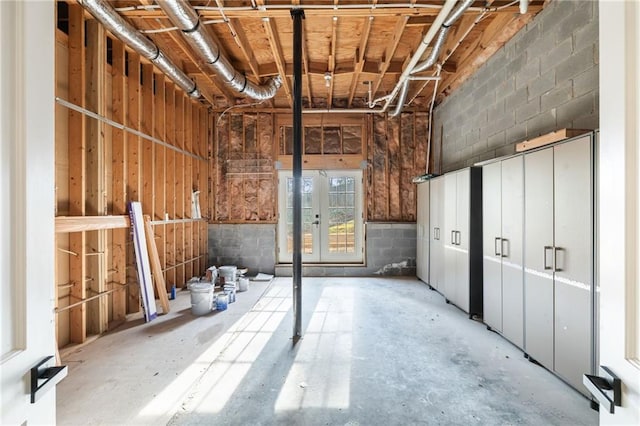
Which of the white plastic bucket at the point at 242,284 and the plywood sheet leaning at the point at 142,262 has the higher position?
the plywood sheet leaning at the point at 142,262

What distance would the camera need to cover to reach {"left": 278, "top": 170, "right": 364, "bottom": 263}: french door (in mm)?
6523

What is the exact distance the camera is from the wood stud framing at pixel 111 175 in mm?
3109

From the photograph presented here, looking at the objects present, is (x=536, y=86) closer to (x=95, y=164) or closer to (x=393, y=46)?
(x=393, y=46)

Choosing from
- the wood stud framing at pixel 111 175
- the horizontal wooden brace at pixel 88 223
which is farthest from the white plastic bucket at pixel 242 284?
the horizontal wooden brace at pixel 88 223

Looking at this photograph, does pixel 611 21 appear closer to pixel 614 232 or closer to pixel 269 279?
pixel 614 232

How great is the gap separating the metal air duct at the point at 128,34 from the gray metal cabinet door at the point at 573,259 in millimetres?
4379

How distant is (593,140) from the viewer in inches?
84.7

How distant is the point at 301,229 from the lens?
12.4 feet

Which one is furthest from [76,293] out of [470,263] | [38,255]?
[470,263]

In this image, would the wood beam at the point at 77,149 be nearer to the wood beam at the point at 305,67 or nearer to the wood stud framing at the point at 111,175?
the wood stud framing at the point at 111,175

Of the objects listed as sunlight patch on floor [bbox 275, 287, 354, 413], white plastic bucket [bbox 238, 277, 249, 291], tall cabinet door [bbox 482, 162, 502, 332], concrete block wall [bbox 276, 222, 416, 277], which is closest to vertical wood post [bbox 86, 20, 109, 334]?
white plastic bucket [bbox 238, 277, 249, 291]

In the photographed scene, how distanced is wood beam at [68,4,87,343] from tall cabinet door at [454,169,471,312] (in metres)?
4.53

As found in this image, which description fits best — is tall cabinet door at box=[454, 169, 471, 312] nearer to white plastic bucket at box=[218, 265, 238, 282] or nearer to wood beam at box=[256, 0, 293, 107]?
wood beam at box=[256, 0, 293, 107]

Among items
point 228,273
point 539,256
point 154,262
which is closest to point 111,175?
point 154,262
